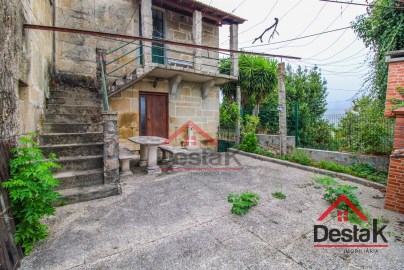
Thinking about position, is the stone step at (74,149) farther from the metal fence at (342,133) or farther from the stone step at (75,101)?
the metal fence at (342,133)

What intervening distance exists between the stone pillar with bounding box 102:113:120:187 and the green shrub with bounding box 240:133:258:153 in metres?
4.85

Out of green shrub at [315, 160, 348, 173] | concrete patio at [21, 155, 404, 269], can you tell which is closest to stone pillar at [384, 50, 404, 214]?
concrete patio at [21, 155, 404, 269]

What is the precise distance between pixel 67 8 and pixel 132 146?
174 inches

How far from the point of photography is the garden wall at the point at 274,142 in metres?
7.02

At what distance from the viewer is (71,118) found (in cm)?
429

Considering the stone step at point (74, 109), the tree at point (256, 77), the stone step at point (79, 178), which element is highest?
the tree at point (256, 77)

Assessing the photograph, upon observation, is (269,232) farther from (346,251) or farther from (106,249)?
(106,249)

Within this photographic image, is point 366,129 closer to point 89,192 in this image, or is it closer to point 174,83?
point 174,83

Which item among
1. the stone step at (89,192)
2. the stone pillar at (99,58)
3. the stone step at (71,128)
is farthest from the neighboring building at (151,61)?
the stone step at (89,192)

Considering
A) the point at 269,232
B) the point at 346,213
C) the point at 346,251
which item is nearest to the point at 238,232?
the point at 269,232

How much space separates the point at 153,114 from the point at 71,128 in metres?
2.95

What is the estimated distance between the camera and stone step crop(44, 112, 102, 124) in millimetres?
4055

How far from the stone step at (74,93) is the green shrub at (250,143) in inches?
197

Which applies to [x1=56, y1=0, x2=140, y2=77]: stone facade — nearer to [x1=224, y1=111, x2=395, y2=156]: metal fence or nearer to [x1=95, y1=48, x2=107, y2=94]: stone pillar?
[x1=95, y1=48, x2=107, y2=94]: stone pillar
